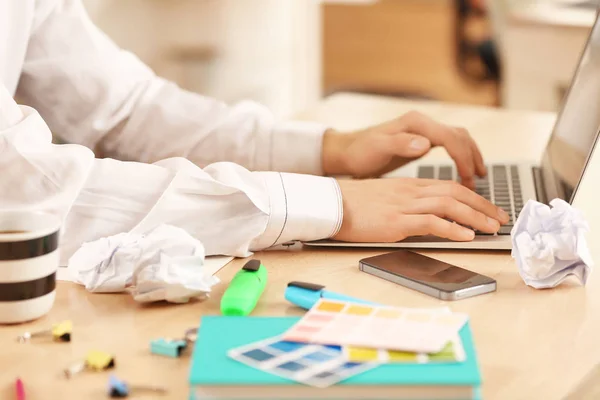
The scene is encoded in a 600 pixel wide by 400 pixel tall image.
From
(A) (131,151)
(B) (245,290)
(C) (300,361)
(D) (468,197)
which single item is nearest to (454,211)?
(D) (468,197)

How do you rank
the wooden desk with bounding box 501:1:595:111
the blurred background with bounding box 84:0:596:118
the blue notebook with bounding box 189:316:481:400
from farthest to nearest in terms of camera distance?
1. the blurred background with bounding box 84:0:596:118
2. the wooden desk with bounding box 501:1:595:111
3. the blue notebook with bounding box 189:316:481:400

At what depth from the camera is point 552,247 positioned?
2.60 feet

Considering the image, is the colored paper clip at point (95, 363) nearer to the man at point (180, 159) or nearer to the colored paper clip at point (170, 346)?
the colored paper clip at point (170, 346)

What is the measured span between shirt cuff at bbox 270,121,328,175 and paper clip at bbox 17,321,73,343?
1.74 ft

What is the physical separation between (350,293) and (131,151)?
56cm

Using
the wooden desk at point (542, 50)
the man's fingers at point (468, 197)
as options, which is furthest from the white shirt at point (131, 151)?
the wooden desk at point (542, 50)

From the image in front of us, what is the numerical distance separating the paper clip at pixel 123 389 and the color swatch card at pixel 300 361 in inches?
2.7

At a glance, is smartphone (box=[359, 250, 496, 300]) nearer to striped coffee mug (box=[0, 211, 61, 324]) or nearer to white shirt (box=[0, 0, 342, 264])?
white shirt (box=[0, 0, 342, 264])

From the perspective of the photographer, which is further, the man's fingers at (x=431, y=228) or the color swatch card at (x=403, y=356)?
the man's fingers at (x=431, y=228)

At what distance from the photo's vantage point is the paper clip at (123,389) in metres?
0.60

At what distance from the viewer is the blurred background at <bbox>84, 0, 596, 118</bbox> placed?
244cm

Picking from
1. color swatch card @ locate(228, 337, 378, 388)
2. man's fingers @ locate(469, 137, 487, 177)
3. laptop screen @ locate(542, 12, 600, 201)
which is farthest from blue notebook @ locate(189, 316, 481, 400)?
man's fingers @ locate(469, 137, 487, 177)

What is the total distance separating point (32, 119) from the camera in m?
0.87

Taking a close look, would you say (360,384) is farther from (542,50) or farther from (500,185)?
(542,50)
